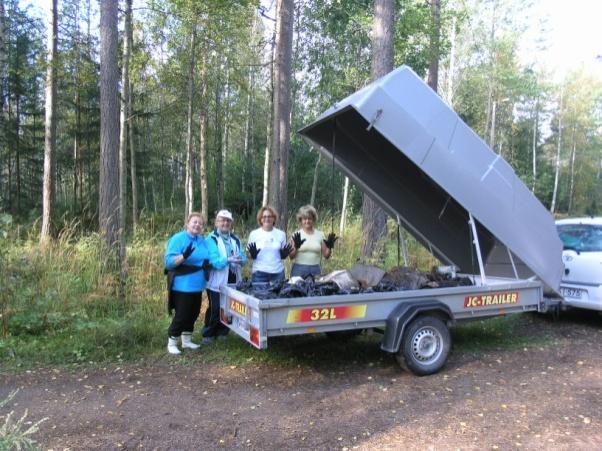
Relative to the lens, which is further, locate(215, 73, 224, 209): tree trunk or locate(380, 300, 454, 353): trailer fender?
locate(215, 73, 224, 209): tree trunk

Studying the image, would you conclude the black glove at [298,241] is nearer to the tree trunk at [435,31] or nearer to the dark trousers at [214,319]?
the dark trousers at [214,319]

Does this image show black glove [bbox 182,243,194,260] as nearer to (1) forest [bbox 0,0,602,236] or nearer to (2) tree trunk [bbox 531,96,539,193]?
(1) forest [bbox 0,0,602,236]

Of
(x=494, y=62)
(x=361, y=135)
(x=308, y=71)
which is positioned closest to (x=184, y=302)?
(x=361, y=135)

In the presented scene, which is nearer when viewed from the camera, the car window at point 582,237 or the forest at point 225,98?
the car window at point 582,237

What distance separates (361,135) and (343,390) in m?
3.03

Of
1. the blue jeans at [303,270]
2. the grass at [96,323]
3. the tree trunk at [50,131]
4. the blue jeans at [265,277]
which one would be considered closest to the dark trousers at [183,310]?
the grass at [96,323]

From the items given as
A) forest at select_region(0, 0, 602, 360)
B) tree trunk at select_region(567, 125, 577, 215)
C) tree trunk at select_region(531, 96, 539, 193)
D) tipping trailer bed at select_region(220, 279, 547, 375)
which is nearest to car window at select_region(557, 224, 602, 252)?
tipping trailer bed at select_region(220, 279, 547, 375)

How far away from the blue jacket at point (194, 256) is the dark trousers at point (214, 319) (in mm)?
242

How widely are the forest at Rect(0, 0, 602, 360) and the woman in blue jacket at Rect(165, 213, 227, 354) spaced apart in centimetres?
72

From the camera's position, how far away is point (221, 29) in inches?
558

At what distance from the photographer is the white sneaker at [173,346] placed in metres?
5.66

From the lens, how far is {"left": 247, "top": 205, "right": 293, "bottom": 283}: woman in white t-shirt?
5.86 m

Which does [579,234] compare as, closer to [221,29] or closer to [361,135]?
[361,135]

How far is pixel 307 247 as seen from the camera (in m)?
6.04
